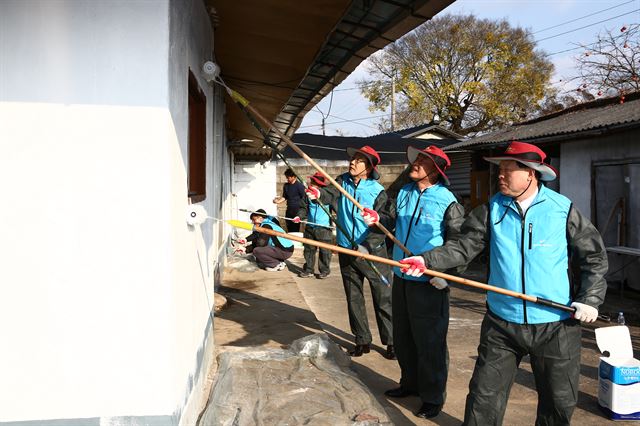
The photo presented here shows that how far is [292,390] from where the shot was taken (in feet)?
13.1

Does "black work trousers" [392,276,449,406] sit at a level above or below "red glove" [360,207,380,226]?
below

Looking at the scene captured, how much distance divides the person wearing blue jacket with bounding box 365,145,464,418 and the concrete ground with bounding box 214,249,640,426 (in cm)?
22

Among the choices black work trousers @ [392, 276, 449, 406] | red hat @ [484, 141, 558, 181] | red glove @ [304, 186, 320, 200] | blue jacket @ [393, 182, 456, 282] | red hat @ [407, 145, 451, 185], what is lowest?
black work trousers @ [392, 276, 449, 406]

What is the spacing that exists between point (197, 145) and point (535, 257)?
2698 mm

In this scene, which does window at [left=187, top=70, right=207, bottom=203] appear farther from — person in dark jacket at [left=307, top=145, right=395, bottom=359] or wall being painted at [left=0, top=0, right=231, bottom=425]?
person in dark jacket at [left=307, top=145, right=395, bottom=359]

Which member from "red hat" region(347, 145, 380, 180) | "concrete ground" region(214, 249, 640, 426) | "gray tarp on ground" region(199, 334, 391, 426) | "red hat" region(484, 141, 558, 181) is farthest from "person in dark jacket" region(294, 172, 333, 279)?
"red hat" region(484, 141, 558, 181)

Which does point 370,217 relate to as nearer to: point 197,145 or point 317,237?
point 197,145

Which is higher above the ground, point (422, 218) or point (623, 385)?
point (422, 218)

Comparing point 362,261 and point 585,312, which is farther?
point 362,261

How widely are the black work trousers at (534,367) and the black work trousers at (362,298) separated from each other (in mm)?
2148

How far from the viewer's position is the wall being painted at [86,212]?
2.57 m

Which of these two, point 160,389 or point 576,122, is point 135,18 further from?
point 576,122

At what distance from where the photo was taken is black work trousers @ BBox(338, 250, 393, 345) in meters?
5.30

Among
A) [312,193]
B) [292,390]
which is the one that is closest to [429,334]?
[292,390]
